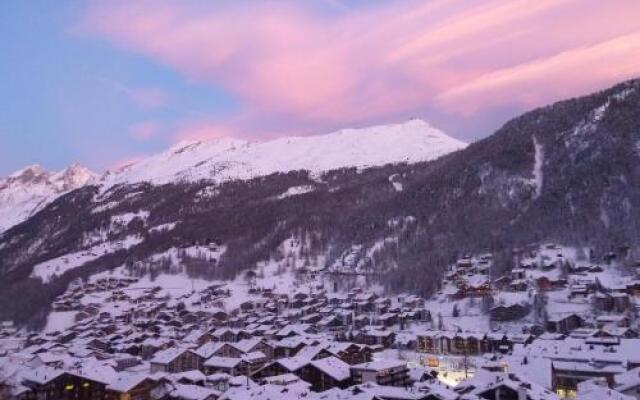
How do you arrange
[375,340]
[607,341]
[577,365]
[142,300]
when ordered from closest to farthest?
[577,365]
[607,341]
[375,340]
[142,300]

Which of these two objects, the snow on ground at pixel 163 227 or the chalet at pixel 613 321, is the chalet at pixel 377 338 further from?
the snow on ground at pixel 163 227

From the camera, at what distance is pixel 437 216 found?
119m

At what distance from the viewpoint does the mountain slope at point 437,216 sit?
9769cm

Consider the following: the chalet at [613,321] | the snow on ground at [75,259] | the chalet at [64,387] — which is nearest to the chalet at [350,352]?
the chalet at [64,387]

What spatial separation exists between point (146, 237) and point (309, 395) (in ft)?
433

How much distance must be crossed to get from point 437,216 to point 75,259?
288ft

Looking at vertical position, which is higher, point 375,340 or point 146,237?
point 146,237

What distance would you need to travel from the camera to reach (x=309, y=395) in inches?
1490

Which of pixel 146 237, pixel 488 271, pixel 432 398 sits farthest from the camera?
pixel 146 237

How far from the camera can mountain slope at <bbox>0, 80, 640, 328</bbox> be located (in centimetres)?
9769

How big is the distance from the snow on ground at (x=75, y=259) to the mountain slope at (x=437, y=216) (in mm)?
648

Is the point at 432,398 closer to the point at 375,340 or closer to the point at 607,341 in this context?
the point at 607,341

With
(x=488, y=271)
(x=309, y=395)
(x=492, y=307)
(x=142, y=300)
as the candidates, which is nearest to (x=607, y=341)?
(x=492, y=307)

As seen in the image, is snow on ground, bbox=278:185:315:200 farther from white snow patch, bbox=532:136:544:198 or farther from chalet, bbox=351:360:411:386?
chalet, bbox=351:360:411:386
